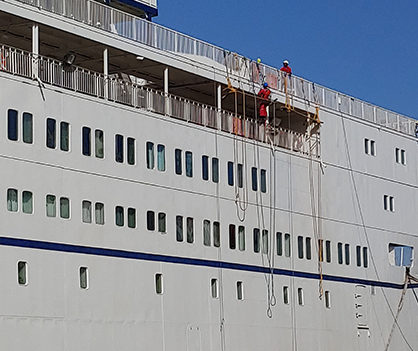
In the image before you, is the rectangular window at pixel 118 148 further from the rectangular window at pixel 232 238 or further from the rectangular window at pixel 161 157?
the rectangular window at pixel 232 238

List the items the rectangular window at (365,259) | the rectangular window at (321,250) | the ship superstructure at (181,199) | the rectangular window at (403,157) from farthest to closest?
the rectangular window at (403,157) < the rectangular window at (365,259) < the rectangular window at (321,250) < the ship superstructure at (181,199)

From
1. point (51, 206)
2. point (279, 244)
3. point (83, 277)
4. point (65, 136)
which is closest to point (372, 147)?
point (279, 244)

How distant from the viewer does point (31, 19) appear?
25797 mm

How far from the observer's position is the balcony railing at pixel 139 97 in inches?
1006

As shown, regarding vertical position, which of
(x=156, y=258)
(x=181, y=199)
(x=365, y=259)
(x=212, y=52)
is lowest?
(x=156, y=258)

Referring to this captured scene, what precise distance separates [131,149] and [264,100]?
7.84 meters

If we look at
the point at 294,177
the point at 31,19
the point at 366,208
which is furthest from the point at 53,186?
the point at 366,208

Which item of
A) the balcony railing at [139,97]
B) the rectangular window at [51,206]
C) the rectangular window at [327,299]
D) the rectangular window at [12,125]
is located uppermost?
the balcony railing at [139,97]

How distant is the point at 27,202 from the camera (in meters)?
Answer: 24.7

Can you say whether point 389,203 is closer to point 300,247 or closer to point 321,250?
point 321,250

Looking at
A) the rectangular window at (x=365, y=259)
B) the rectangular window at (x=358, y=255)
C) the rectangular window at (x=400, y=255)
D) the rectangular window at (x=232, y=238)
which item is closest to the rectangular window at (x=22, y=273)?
the rectangular window at (x=232, y=238)

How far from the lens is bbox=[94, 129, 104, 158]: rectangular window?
2706cm

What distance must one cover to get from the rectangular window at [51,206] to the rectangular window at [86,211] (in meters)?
1.02

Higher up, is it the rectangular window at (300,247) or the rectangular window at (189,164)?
the rectangular window at (189,164)
